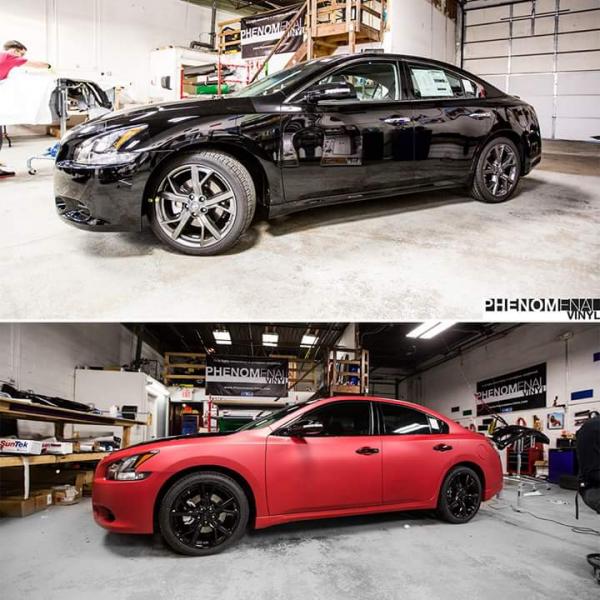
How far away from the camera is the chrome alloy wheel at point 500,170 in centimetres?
425

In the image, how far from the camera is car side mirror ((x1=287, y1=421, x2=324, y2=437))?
291 centimetres

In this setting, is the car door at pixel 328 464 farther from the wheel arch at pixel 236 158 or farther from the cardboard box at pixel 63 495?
the cardboard box at pixel 63 495

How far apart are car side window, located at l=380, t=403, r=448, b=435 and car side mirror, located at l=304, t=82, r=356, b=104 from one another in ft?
6.82

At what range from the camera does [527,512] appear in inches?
168

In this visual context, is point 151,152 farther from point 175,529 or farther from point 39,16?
point 39,16

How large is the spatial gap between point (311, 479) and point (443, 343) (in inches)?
369

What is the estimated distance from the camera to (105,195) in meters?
2.76

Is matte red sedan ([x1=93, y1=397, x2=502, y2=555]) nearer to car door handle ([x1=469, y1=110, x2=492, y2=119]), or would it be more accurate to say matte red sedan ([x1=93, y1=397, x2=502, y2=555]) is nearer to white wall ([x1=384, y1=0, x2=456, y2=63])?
car door handle ([x1=469, y1=110, x2=492, y2=119])

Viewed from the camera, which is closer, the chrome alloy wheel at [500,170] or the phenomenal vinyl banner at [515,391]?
the chrome alloy wheel at [500,170]

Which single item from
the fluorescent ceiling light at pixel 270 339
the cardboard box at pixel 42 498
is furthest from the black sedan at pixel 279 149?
the fluorescent ceiling light at pixel 270 339

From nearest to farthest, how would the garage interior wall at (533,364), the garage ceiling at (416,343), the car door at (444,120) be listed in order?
the car door at (444,120) → the garage interior wall at (533,364) → the garage ceiling at (416,343)

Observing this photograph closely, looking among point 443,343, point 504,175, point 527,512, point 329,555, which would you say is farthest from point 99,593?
point 443,343

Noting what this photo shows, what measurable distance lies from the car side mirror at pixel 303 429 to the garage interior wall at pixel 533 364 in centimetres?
627

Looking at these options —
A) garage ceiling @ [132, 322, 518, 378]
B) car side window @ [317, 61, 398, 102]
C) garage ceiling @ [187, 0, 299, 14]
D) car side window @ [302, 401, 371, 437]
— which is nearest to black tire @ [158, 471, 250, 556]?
car side window @ [302, 401, 371, 437]
